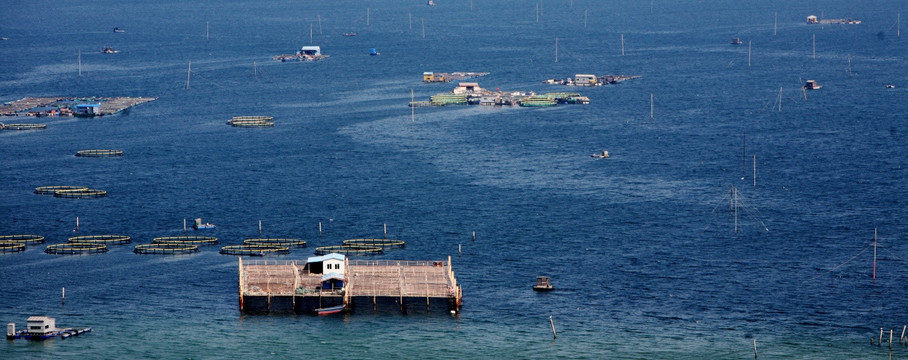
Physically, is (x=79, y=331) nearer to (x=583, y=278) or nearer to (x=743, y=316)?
(x=583, y=278)

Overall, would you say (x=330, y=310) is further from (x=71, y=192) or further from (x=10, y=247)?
(x=71, y=192)

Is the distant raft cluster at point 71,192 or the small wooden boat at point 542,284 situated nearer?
the small wooden boat at point 542,284

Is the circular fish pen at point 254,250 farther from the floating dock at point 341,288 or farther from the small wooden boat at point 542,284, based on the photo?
the small wooden boat at point 542,284

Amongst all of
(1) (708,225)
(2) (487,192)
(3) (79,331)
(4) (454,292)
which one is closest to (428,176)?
(2) (487,192)

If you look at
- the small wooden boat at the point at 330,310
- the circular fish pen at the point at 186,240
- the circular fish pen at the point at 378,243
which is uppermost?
the circular fish pen at the point at 186,240

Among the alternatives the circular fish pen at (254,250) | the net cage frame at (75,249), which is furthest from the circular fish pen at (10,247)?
the circular fish pen at (254,250)

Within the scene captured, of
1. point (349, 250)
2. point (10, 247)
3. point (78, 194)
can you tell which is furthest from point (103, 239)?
point (349, 250)
